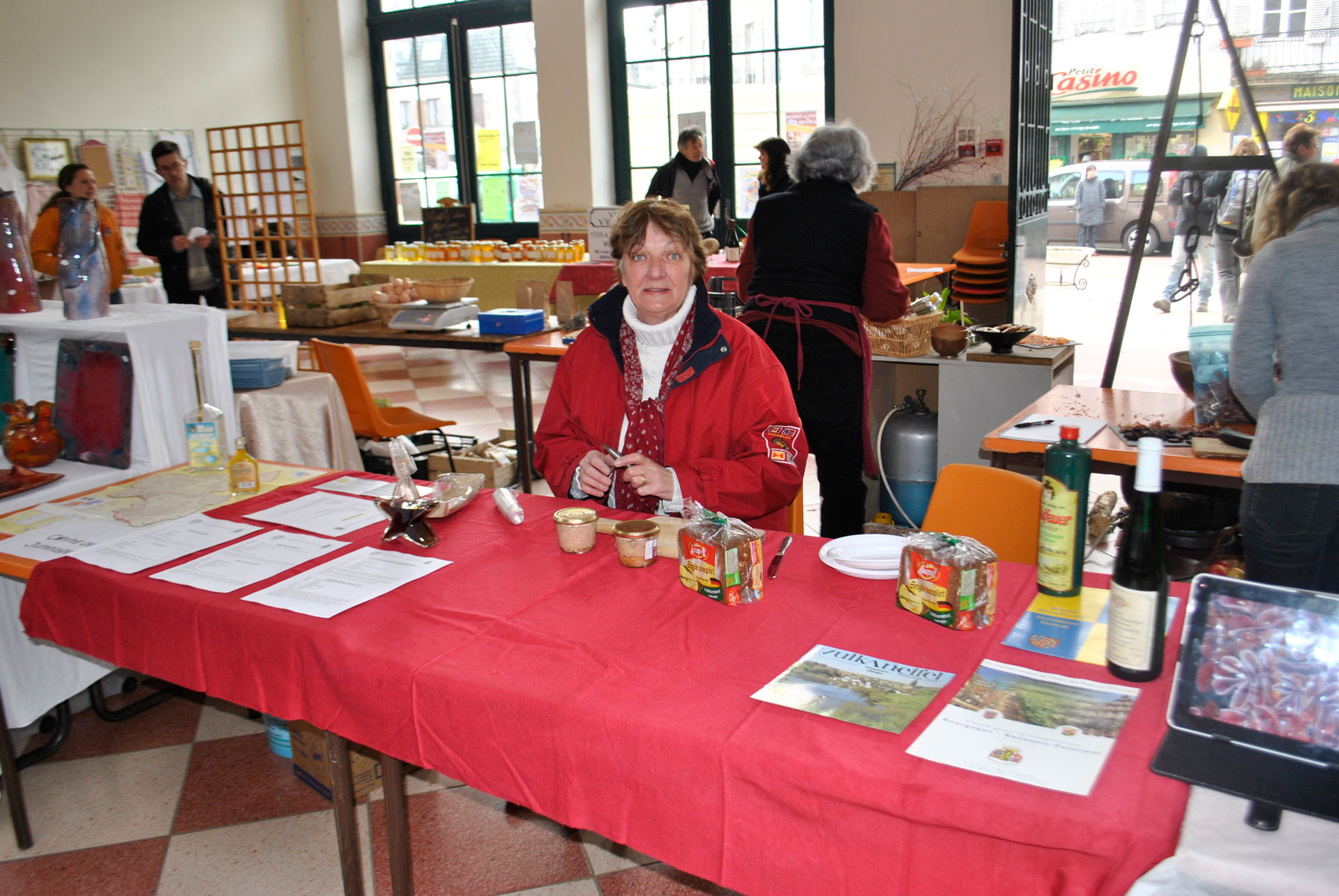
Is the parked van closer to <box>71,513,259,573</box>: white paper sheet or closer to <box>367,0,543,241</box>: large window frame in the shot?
<box>367,0,543,241</box>: large window frame

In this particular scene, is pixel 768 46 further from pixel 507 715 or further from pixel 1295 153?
pixel 507 715

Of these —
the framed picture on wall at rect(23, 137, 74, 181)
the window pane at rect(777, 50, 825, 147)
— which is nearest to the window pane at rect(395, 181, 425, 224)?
the framed picture on wall at rect(23, 137, 74, 181)

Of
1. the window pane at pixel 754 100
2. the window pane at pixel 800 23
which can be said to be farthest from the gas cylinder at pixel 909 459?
the window pane at pixel 800 23

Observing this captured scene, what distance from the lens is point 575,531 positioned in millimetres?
1861

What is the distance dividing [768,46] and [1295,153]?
5.46 m

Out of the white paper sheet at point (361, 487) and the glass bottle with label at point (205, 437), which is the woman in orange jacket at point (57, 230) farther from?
the white paper sheet at point (361, 487)

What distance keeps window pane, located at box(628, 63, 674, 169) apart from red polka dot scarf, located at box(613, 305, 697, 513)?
7005mm

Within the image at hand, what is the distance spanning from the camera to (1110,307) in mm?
9375

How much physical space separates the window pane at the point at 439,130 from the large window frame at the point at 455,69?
0.18 feet

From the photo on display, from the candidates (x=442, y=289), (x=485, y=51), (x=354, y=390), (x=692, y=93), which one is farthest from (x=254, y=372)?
(x=485, y=51)

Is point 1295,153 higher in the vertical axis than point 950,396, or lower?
higher

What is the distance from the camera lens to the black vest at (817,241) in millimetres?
3221

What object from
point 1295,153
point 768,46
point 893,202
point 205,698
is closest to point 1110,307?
point 893,202

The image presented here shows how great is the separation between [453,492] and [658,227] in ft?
2.54
